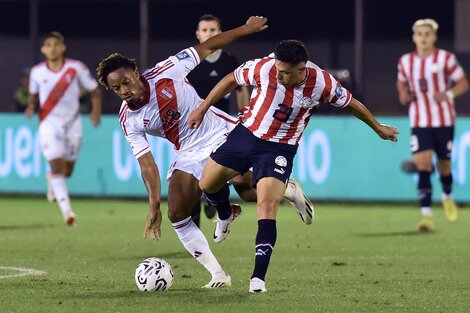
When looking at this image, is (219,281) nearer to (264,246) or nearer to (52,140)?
(264,246)

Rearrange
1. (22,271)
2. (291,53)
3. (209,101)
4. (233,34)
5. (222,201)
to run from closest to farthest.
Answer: (291,53), (209,101), (233,34), (222,201), (22,271)

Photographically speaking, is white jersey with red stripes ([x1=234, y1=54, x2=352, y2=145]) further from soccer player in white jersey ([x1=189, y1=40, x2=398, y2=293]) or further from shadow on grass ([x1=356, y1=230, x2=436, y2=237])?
shadow on grass ([x1=356, y1=230, x2=436, y2=237])

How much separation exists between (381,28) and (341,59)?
897 mm

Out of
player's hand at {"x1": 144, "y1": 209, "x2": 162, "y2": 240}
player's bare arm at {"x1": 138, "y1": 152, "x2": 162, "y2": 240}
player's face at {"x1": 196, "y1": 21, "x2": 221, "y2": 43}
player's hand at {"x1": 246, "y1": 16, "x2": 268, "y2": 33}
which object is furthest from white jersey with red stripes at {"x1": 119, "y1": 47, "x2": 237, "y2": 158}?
player's face at {"x1": 196, "y1": 21, "x2": 221, "y2": 43}

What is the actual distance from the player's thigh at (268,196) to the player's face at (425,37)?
6.12 m

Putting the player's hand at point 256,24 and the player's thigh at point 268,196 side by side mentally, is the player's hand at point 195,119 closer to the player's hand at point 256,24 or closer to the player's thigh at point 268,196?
the player's thigh at point 268,196

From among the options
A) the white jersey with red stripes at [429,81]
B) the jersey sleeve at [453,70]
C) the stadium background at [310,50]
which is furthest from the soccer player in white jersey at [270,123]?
the stadium background at [310,50]

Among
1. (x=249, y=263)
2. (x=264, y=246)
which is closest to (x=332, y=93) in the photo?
(x=264, y=246)

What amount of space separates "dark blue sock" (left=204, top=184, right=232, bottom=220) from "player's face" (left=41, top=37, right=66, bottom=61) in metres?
5.47

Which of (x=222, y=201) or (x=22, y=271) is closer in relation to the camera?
(x=222, y=201)

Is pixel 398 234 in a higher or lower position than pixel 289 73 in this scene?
lower

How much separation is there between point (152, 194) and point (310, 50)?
14.2 metres

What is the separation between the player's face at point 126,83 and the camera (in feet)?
28.6

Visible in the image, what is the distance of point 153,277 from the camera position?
28.2ft
